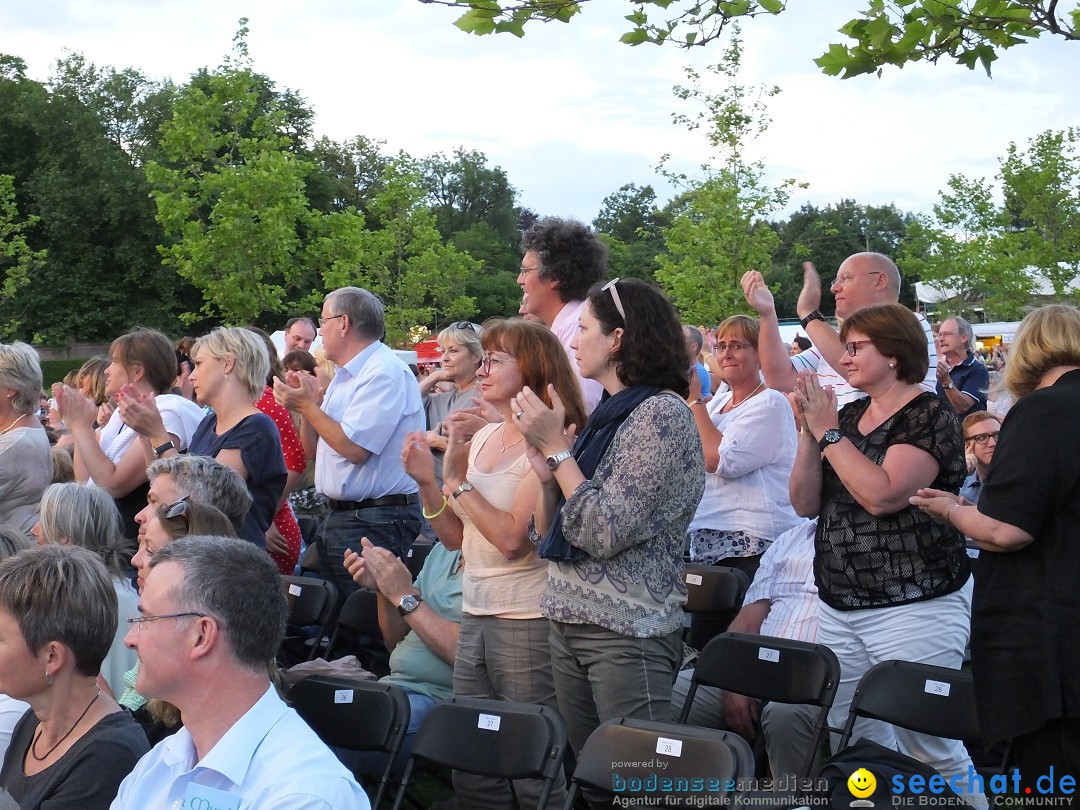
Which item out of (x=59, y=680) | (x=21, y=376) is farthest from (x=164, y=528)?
(x=21, y=376)

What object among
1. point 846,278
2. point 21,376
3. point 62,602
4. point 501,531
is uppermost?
point 846,278

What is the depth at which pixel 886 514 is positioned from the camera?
127 inches

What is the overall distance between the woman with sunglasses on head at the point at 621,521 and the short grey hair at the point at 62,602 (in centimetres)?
126

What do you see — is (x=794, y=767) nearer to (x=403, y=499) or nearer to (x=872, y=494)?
(x=872, y=494)

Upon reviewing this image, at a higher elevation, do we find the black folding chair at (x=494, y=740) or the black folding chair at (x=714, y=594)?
the black folding chair at (x=714, y=594)

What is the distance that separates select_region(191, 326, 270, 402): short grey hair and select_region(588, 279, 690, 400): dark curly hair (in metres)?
2.11

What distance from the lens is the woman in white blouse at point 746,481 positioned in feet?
14.7

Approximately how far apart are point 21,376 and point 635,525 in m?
3.50

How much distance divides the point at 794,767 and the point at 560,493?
1311 mm

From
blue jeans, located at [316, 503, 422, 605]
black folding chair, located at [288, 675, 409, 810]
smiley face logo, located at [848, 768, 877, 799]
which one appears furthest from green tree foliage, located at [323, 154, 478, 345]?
smiley face logo, located at [848, 768, 877, 799]

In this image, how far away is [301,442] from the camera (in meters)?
6.06

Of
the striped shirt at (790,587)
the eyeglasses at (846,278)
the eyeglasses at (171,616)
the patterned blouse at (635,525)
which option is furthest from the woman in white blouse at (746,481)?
the eyeglasses at (171,616)

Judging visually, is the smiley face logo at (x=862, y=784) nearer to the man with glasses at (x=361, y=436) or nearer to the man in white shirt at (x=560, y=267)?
the man in white shirt at (x=560, y=267)

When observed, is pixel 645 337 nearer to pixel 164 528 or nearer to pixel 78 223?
pixel 164 528
